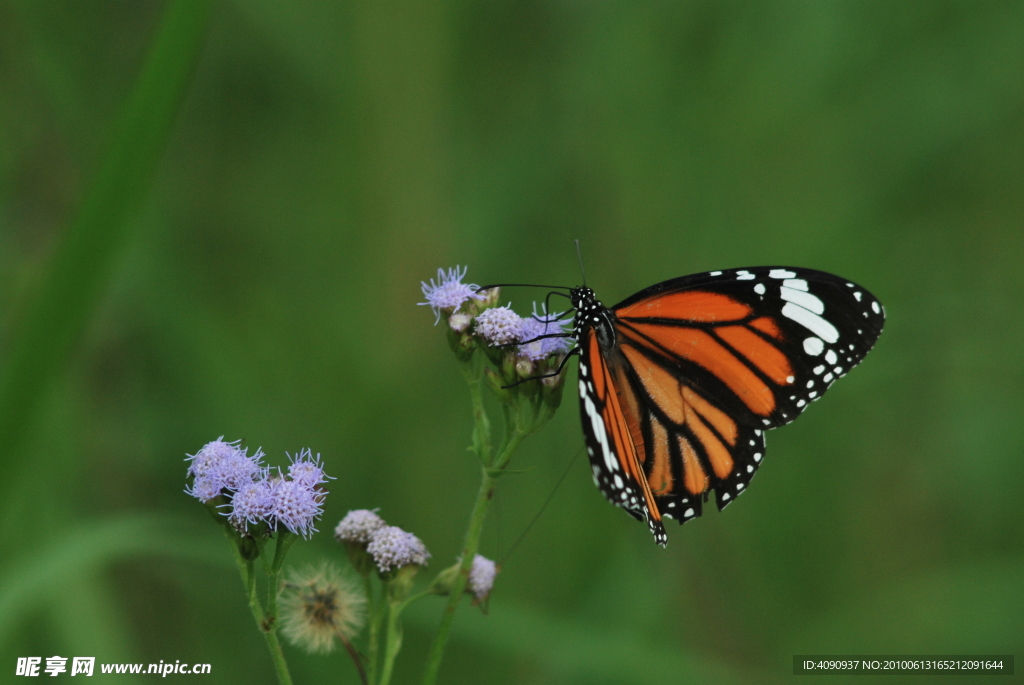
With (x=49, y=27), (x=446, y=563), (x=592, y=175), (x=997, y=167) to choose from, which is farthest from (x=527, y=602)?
(x=997, y=167)

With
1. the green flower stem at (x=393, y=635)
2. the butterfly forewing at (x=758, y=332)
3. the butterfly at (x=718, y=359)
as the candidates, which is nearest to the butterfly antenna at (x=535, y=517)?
the butterfly at (x=718, y=359)

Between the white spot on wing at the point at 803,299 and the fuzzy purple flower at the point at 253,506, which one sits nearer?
the fuzzy purple flower at the point at 253,506

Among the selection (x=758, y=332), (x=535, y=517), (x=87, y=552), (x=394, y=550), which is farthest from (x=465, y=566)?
(x=535, y=517)

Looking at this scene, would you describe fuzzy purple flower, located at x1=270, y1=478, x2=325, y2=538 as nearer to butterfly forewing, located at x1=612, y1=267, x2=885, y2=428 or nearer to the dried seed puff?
the dried seed puff

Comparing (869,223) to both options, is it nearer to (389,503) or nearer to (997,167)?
(997,167)

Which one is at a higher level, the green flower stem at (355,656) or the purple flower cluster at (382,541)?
the purple flower cluster at (382,541)

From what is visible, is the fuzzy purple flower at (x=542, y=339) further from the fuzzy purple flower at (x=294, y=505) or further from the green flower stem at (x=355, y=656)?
the green flower stem at (x=355, y=656)
